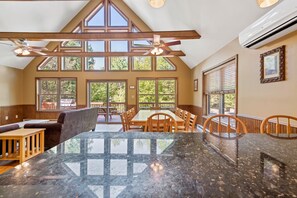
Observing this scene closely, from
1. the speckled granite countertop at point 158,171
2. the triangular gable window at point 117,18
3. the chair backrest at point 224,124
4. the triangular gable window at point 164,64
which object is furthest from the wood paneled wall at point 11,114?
the speckled granite countertop at point 158,171

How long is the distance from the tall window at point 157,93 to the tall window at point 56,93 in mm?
2976

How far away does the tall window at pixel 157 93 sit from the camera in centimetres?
877

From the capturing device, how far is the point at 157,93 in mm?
8789

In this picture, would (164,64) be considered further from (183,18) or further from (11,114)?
(11,114)

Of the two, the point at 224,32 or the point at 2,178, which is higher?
the point at 224,32

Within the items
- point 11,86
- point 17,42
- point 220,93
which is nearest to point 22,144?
point 17,42

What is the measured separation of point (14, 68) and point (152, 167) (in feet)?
31.1

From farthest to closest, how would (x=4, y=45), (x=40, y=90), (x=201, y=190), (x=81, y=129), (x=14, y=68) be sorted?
(x=40, y=90)
(x=14, y=68)
(x=4, y=45)
(x=81, y=129)
(x=201, y=190)

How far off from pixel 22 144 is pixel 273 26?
4.18 m

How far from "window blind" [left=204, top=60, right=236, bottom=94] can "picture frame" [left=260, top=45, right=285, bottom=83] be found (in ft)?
4.07

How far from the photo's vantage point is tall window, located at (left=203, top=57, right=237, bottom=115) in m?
4.61

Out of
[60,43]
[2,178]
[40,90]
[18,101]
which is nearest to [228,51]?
[2,178]

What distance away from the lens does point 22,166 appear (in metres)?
0.79

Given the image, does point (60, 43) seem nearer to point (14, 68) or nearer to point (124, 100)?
point (14, 68)
